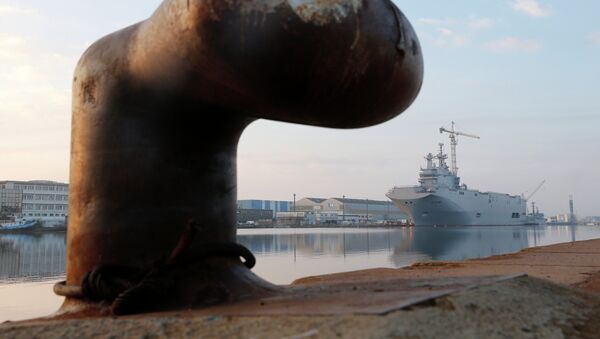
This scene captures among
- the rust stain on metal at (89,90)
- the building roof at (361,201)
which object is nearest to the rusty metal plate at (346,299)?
the rust stain on metal at (89,90)

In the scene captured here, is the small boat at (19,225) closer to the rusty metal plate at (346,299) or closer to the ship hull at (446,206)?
the ship hull at (446,206)

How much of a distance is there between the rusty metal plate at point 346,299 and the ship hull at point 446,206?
67.5 meters

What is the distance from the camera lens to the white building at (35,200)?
71.3 metres

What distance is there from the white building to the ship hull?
43164mm

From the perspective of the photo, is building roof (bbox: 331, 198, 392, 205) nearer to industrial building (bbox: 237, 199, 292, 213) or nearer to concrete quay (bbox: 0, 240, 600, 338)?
industrial building (bbox: 237, 199, 292, 213)

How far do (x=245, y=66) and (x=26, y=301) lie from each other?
853 cm

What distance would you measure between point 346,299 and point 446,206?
7004 centimetres

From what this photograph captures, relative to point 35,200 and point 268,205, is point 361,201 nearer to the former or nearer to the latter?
point 268,205

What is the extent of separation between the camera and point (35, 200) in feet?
237

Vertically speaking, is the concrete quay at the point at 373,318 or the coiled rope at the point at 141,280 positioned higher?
the coiled rope at the point at 141,280

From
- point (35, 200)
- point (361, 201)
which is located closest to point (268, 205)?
point (361, 201)

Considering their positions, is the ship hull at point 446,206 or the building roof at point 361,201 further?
the building roof at point 361,201

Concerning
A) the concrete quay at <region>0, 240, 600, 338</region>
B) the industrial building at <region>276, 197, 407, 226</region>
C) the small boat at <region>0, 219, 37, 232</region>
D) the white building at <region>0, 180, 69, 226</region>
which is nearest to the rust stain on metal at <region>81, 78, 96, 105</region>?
the concrete quay at <region>0, 240, 600, 338</region>

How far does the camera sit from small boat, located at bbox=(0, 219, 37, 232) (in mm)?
64250
